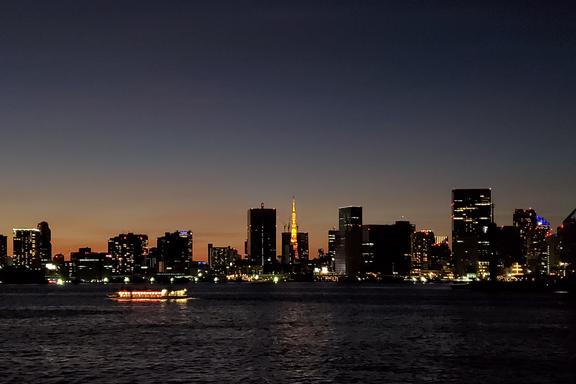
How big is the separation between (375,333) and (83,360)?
36360 millimetres

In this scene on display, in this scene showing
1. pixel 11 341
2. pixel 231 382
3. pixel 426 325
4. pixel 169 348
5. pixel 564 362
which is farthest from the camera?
pixel 426 325

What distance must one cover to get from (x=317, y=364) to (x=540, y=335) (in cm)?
3631

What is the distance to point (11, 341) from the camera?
81562mm

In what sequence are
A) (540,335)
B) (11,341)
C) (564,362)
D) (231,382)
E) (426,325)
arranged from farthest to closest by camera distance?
(426,325) < (540,335) < (11,341) < (564,362) < (231,382)

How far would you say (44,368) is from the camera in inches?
2360

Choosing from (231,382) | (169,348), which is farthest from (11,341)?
(231,382)

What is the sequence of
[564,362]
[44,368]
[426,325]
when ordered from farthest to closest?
[426,325]
[564,362]
[44,368]

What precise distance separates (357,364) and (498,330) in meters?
39.1

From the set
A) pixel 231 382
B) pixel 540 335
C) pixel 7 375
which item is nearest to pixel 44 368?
pixel 7 375

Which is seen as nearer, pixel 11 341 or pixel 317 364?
pixel 317 364

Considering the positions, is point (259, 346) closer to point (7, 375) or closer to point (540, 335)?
point (7, 375)

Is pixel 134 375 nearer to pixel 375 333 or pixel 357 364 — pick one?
pixel 357 364

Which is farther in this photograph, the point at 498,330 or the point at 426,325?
the point at 426,325

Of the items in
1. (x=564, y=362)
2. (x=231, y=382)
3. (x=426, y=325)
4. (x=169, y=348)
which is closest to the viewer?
(x=231, y=382)
